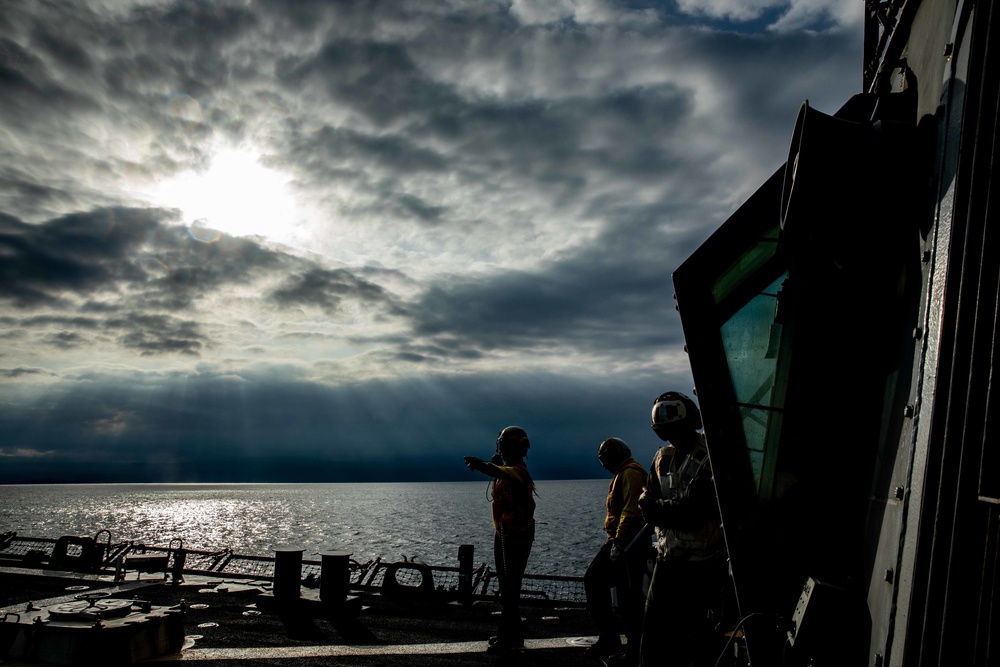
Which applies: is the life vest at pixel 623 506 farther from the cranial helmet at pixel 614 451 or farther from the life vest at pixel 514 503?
the life vest at pixel 514 503

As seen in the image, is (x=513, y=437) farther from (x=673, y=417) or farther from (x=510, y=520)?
(x=673, y=417)

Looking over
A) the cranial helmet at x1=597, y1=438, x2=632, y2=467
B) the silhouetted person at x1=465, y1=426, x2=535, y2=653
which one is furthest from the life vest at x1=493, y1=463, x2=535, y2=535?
the cranial helmet at x1=597, y1=438, x2=632, y2=467

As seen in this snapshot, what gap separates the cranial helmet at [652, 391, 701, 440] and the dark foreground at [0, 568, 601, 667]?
10.8ft

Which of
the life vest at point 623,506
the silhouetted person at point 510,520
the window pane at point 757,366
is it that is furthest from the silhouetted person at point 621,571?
the window pane at point 757,366

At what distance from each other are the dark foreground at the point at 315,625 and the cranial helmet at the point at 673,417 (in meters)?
3.29

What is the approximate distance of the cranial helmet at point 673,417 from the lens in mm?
4934

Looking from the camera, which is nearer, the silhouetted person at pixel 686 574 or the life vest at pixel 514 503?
the silhouetted person at pixel 686 574

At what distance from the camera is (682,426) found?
4930 millimetres

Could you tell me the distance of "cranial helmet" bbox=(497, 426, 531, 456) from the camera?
761cm

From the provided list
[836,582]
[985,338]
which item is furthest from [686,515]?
[985,338]

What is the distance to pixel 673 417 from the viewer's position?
4.95m

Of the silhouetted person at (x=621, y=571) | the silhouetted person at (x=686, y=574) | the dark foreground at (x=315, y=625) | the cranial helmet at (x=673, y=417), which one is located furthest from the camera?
the dark foreground at (x=315, y=625)

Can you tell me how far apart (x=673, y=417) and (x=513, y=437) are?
3042 mm

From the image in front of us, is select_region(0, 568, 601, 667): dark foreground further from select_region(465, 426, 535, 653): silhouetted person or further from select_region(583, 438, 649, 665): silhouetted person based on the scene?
select_region(583, 438, 649, 665): silhouetted person
